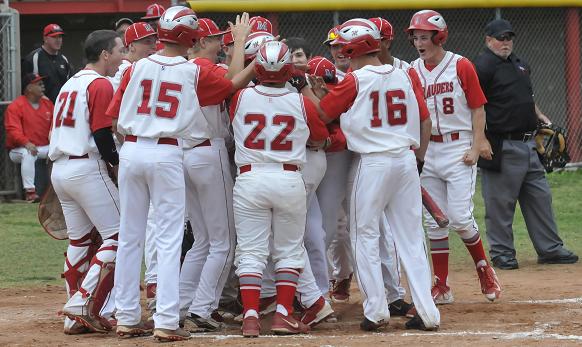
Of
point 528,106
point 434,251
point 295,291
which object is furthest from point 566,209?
point 295,291

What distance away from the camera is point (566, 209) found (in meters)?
13.9

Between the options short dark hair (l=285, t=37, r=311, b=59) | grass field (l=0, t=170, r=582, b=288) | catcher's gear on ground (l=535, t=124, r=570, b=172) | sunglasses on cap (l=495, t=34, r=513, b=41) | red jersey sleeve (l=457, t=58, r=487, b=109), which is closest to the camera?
short dark hair (l=285, t=37, r=311, b=59)

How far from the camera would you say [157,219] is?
7176 mm

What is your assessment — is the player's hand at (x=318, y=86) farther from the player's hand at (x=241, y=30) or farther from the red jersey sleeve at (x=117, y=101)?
the red jersey sleeve at (x=117, y=101)

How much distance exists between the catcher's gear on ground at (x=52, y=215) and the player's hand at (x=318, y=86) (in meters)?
2.00

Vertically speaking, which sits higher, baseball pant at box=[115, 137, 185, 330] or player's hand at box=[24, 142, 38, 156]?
baseball pant at box=[115, 137, 185, 330]

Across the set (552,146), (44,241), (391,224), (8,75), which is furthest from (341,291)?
(8,75)

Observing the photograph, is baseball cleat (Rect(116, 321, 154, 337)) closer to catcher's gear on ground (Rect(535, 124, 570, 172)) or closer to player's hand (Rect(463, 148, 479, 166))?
player's hand (Rect(463, 148, 479, 166))

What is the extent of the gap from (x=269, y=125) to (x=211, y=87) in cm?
42

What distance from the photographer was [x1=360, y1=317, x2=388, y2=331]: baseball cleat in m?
7.43

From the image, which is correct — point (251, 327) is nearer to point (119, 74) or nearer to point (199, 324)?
point (199, 324)

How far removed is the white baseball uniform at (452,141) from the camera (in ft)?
27.9

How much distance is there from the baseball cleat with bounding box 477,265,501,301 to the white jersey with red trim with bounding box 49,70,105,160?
289 centimetres

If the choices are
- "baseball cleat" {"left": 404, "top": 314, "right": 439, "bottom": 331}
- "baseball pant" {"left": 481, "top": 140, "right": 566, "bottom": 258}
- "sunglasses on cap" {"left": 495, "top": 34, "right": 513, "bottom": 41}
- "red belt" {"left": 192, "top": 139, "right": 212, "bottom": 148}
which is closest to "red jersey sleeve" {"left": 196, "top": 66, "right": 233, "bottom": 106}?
"red belt" {"left": 192, "top": 139, "right": 212, "bottom": 148}
